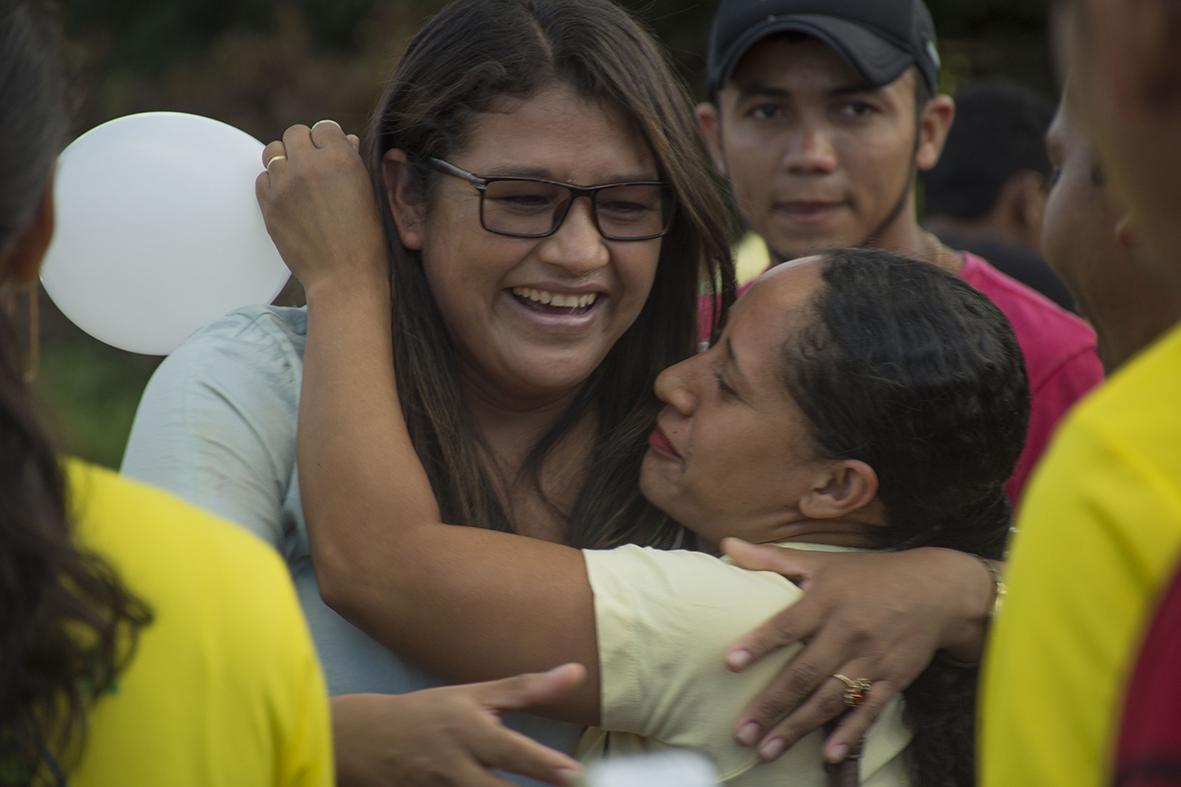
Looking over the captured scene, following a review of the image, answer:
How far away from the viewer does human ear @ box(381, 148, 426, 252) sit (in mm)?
2536

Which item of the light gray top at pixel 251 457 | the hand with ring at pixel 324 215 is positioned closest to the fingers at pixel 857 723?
the light gray top at pixel 251 457

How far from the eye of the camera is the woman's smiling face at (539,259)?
8.01 feet

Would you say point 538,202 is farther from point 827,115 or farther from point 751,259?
point 751,259

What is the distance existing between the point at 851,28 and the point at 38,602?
3.17m

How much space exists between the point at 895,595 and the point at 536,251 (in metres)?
0.85

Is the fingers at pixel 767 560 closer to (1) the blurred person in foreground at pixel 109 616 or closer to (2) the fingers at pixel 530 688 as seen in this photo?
(2) the fingers at pixel 530 688

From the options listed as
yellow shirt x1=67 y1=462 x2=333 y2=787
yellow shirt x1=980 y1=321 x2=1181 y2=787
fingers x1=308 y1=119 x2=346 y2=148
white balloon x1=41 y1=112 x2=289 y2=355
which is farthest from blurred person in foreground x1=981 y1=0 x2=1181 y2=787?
white balloon x1=41 y1=112 x2=289 y2=355

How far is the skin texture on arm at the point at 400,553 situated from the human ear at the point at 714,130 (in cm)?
222

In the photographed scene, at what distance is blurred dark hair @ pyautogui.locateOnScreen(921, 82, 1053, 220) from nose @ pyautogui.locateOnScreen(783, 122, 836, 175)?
216cm

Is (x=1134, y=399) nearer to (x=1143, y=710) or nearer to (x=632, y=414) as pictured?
(x=1143, y=710)

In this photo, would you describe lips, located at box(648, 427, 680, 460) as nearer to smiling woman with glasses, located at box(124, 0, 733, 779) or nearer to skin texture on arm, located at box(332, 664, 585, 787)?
smiling woman with glasses, located at box(124, 0, 733, 779)

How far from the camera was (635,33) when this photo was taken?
8.50ft

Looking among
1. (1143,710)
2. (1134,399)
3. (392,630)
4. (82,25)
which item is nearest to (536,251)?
(392,630)

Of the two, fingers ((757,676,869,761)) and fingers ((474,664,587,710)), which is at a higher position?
fingers ((474,664,587,710))
